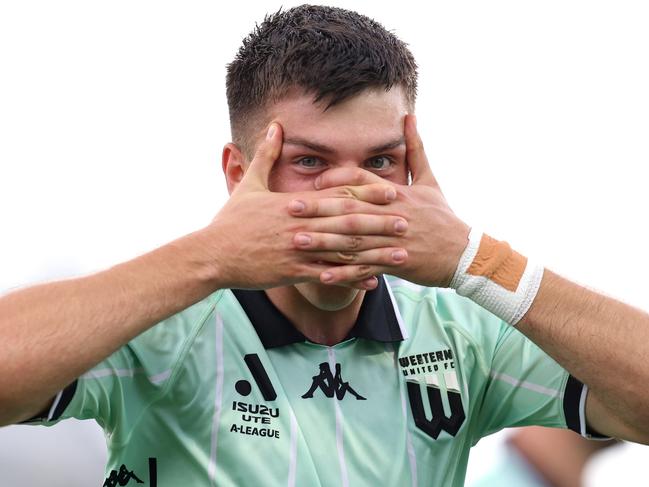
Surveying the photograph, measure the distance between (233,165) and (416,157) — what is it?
553 millimetres

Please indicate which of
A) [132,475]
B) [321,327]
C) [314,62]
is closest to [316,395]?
[321,327]

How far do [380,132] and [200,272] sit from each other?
61 centimetres

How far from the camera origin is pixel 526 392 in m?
2.79

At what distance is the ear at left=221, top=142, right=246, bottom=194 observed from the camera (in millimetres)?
2986

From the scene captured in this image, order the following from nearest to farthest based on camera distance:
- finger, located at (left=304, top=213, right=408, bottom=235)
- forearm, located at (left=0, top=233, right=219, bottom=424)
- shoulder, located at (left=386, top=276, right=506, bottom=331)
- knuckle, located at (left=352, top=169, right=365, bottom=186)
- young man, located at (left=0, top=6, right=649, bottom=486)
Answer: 1. forearm, located at (left=0, top=233, right=219, bottom=424)
2. young man, located at (left=0, top=6, right=649, bottom=486)
3. finger, located at (left=304, top=213, right=408, bottom=235)
4. knuckle, located at (left=352, top=169, right=365, bottom=186)
5. shoulder, located at (left=386, top=276, right=506, bottom=331)

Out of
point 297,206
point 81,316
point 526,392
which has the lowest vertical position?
point 526,392

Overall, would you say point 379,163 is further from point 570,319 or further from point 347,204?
point 570,319

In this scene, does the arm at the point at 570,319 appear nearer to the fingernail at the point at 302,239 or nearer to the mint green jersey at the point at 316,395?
the fingernail at the point at 302,239

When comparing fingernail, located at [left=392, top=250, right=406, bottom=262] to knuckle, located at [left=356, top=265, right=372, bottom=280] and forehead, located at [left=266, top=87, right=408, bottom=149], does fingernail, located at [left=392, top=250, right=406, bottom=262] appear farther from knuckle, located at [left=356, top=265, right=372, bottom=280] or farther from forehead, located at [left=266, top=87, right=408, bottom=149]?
forehead, located at [left=266, top=87, right=408, bottom=149]

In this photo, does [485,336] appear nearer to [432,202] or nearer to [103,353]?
[432,202]

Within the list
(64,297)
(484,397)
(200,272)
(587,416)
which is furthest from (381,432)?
(64,297)

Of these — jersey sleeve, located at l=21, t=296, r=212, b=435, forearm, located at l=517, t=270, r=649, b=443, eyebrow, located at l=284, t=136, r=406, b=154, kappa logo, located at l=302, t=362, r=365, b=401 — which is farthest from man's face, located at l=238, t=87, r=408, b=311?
forearm, located at l=517, t=270, r=649, b=443

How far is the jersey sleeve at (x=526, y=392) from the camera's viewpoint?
106 inches

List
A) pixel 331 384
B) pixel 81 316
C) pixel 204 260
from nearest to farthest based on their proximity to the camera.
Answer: pixel 81 316, pixel 204 260, pixel 331 384
